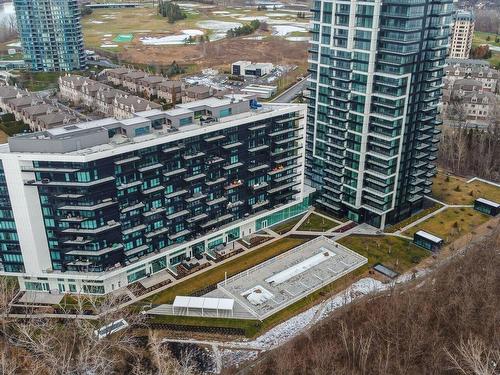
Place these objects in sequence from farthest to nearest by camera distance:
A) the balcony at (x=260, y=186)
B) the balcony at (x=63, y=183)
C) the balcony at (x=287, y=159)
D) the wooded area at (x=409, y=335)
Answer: the balcony at (x=287, y=159) → the balcony at (x=260, y=186) → the balcony at (x=63, y=183) → the wooded area at (x=409, y=335)

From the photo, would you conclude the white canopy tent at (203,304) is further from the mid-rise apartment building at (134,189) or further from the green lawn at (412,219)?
the green lawn at (412,219)

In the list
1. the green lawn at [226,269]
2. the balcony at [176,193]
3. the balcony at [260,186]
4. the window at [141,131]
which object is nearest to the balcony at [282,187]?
the balcony at [260,186]

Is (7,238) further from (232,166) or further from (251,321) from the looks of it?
(251,321)

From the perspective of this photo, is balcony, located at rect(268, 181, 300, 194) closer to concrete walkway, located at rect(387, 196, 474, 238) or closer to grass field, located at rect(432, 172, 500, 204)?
concrete walkway, located at rect(387, 196, 474, 238)

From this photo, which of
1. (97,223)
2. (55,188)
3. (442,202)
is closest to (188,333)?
→ (97,223)

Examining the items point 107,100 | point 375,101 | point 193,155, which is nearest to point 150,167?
point 193,155

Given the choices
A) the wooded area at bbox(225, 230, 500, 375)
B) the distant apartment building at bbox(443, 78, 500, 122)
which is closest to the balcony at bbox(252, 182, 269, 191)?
the wooded area at bbox(225, 230, 500, 375)
